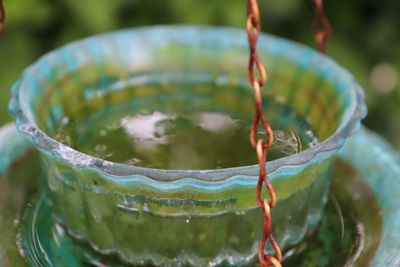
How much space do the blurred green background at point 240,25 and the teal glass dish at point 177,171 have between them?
2.02ft

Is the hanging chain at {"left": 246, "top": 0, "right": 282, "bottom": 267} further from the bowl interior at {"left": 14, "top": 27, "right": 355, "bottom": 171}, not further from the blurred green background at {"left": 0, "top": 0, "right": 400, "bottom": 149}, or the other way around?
the blurred green background at {"left": 0, "top": 0, "right": 400, "bottom": 149}

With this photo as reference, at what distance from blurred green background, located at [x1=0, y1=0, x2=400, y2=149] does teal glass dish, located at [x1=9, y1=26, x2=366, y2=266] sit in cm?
62

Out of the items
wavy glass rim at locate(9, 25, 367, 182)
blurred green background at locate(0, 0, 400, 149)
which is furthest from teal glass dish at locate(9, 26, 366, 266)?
blurred green background at locate(0, 0, 400, 149)

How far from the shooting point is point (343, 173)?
3.05ft

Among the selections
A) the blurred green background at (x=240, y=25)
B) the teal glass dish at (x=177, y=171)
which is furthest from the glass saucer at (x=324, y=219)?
the blurred green background at (x=240, y=25)

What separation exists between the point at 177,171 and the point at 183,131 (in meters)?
0.24

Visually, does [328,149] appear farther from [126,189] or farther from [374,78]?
[374,78]

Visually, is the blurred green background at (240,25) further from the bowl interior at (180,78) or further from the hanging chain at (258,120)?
the hanging chain at (258,120)

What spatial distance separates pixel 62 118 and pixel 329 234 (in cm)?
35

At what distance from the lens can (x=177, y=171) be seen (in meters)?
0.66

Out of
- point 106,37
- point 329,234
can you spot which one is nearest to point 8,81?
point 106,37

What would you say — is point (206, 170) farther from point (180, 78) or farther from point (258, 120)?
point (180, 78)

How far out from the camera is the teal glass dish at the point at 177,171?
2.26 feet

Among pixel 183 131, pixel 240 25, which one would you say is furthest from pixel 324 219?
pixel 240 25
